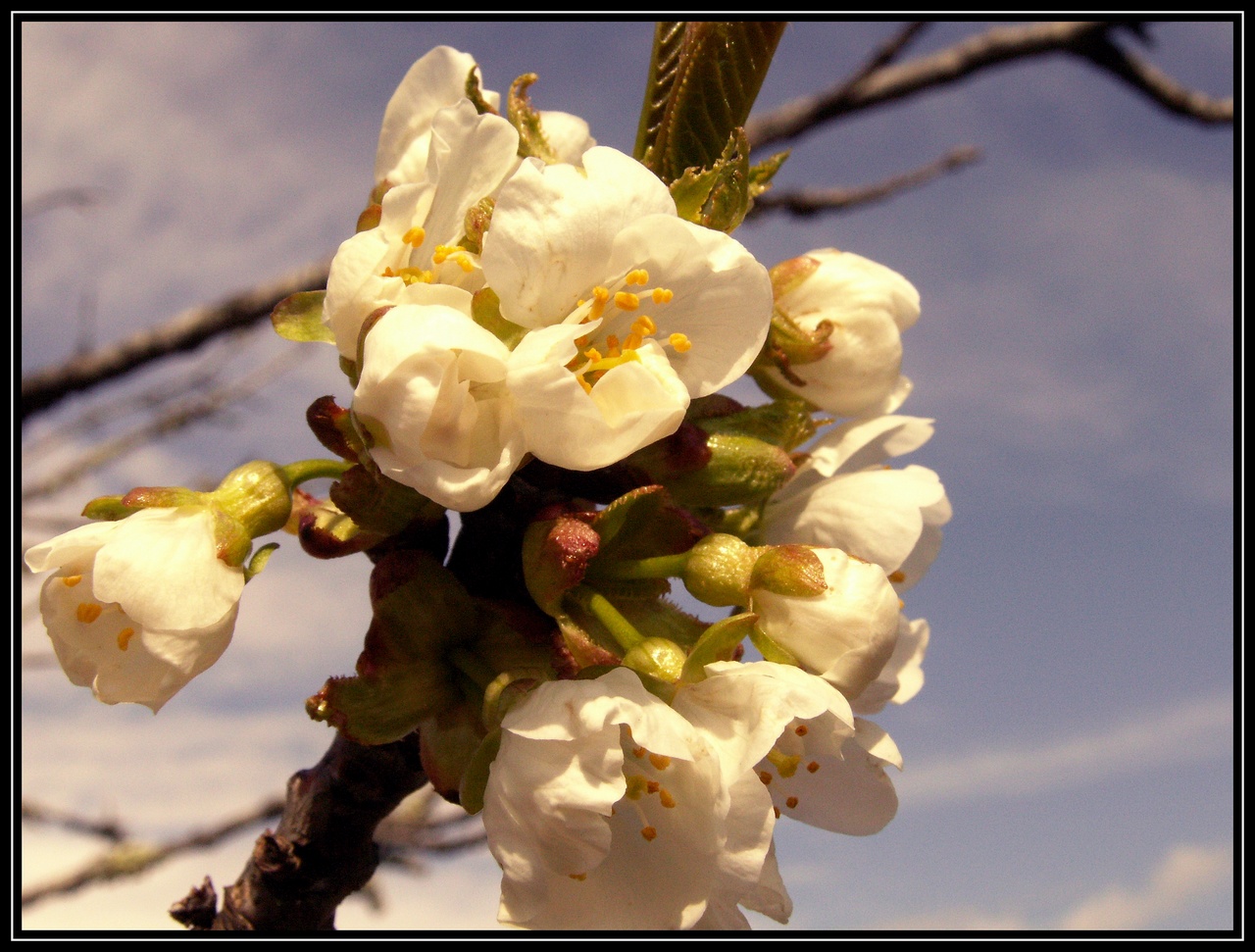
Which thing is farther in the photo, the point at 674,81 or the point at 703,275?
the point at 674,81

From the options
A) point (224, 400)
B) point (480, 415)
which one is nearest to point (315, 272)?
point (224, 400)

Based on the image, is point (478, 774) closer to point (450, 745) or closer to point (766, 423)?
point (450, 745)

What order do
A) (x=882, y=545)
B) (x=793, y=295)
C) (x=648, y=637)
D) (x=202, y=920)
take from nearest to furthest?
(x=648, y=637)
(x=882, y=545)
(x=793, y=295)
(x=202, y=920)

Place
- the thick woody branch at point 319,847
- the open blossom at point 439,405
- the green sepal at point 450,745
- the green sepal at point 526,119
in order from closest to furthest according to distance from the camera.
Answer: the open blossom at point 439,405
the green sepal at point 450,745
the green sepal at point 526,119
the thick woody branch at point 319,847

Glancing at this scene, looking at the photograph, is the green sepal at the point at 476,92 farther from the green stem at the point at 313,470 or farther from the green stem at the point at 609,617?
the green stem at the point at 609,617

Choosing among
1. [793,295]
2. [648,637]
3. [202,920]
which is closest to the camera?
[648,637]

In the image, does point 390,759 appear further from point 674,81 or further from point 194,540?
point 674,81

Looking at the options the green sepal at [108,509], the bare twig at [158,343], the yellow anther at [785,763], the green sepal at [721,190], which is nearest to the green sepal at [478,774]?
the yellow anther at [785,763]
